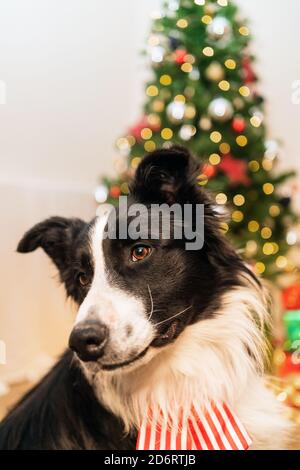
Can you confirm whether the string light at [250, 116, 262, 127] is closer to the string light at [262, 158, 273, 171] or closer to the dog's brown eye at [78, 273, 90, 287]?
the string light at [262, 158, 273, 171]

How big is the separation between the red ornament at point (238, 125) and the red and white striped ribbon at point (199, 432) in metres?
2.08

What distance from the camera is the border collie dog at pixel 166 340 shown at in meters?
1.34

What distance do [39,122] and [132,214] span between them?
2.37 metres

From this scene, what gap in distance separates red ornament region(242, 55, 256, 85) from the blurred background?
36 cm

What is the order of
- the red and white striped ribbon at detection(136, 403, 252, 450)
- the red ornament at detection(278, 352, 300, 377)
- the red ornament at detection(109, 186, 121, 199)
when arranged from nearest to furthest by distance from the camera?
the red and white striped ribbon at detection(136, 403, 252, 450), the red ornament at detection(278, 352, 300, 377), the red ornament at detection(109, 186, 121, 199)

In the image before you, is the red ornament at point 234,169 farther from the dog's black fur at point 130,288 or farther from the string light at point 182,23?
the dog's black fur at point 130,288

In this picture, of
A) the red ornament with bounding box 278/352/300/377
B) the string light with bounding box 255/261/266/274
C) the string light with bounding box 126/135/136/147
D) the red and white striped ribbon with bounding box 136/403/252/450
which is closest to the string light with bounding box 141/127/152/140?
the string light with bounding box 126/135/136/147

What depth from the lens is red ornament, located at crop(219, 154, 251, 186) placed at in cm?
295

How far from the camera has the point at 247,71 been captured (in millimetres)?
3150

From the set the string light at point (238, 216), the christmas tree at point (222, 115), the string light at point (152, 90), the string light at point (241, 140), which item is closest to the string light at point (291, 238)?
the christmas tree at point (222, 115)

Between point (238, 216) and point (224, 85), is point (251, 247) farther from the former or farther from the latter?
point (224, 85)

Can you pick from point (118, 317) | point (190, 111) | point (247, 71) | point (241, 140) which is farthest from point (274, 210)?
point (118, 317)

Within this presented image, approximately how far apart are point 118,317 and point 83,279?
0.29 m

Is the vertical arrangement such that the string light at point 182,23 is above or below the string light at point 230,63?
above
